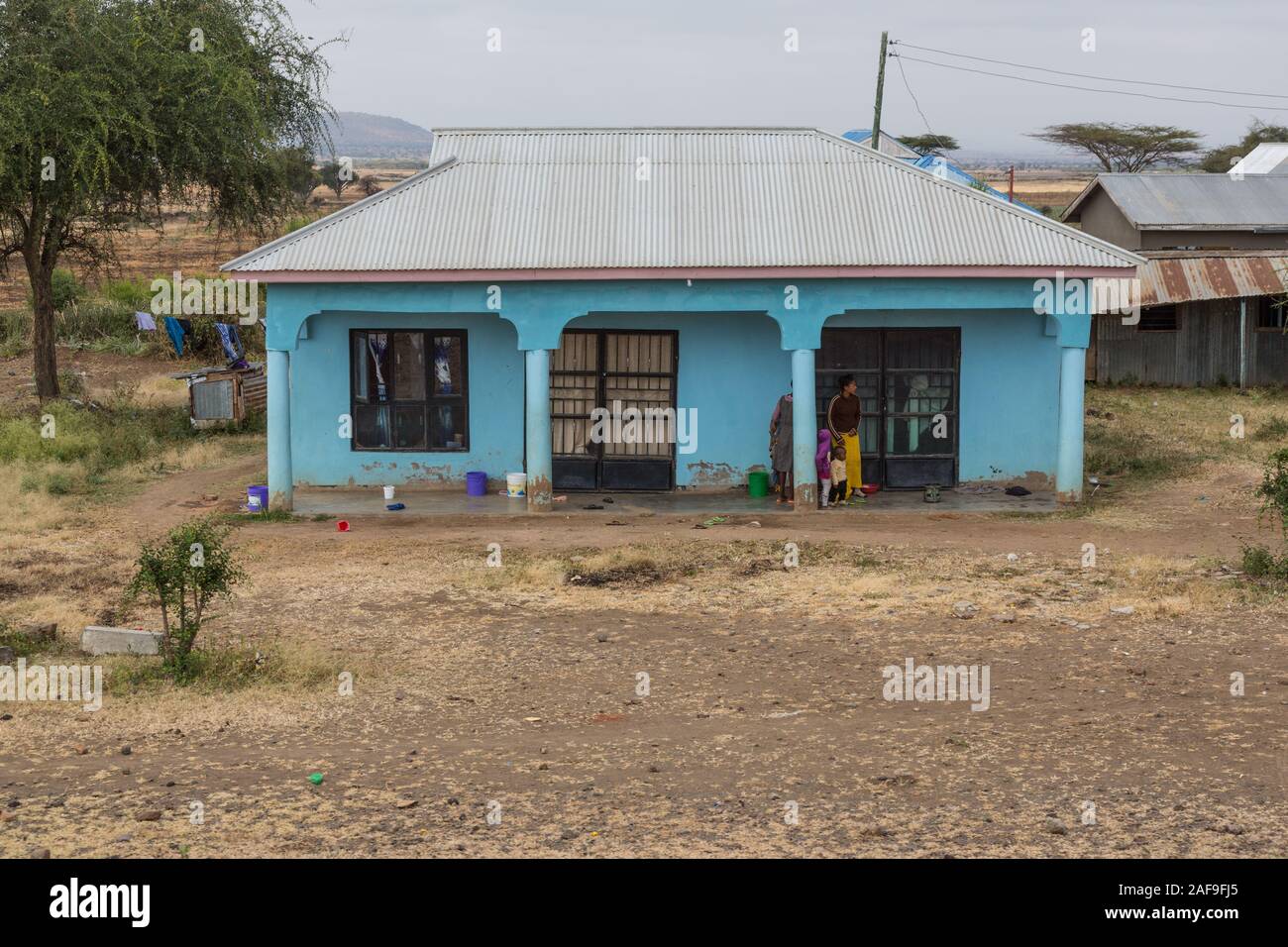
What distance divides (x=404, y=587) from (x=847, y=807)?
6.40 m

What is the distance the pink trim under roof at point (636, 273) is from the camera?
52.6ft

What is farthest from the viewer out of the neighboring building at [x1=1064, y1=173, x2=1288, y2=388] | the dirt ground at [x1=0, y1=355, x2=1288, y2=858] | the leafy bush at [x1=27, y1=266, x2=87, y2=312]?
the leafy bush at [x1=27, y1=266, x2=87, y2=312]

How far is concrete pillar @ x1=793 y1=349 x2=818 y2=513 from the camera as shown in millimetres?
16641

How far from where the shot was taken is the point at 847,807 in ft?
26.7

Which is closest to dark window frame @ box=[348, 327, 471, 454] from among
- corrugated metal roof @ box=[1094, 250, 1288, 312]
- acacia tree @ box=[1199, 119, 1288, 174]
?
corrugated metal roof @ box=[1094, 250, 1288, 312]

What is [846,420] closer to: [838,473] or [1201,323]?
[838,473]

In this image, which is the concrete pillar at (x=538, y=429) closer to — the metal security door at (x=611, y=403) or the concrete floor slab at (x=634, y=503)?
the concrete floor slab at (x=634, y=503)

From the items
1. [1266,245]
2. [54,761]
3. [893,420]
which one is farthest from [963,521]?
[1266,245]

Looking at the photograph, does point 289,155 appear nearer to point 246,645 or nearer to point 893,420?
point 893,420

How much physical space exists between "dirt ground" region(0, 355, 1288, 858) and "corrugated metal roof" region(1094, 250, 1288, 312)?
12563 mm

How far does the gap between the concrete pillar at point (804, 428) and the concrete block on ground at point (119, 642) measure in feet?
25.7

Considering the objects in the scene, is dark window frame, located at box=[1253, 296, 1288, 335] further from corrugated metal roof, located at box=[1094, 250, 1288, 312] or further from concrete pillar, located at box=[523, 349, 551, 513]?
concrete pillar, located at box=[523, 349, 551, 513]
